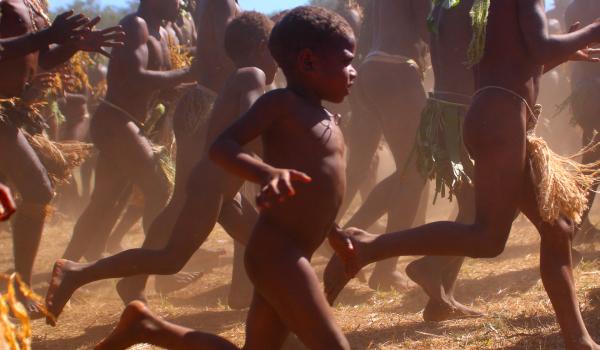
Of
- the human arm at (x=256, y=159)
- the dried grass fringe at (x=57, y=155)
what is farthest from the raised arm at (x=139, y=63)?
the human arm at (x=256, y=159)

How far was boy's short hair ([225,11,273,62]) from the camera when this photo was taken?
4.37 meters

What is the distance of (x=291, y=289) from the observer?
2.60 meters

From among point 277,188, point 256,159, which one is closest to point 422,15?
point 256,159

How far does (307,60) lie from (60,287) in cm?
195

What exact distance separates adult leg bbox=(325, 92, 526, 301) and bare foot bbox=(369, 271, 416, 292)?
74.4 inches

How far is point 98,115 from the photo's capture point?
19.0 ft

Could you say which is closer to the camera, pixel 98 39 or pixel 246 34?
pixel 98 39

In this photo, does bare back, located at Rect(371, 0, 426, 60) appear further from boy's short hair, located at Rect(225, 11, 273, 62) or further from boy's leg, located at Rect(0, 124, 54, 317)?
boy's leg, located at Rect(0, 124, 54, 317)

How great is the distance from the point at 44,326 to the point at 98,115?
5.60 feet

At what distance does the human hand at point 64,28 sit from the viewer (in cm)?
365

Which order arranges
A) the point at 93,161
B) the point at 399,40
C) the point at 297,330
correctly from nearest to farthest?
the point at 297,330, the point at 399,40, the point at 93,161

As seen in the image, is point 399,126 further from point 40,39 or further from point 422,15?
point 40,39

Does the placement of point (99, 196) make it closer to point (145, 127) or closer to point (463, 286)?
point (145, 127)

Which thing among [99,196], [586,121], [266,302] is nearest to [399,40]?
[586,121]
